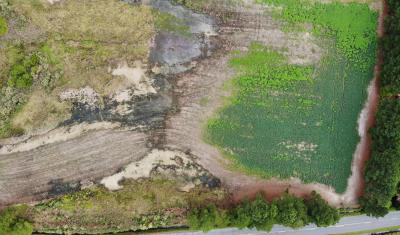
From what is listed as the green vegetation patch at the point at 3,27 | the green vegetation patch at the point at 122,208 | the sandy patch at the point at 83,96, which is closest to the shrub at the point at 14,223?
the green vegetation patch at the point at 122,208

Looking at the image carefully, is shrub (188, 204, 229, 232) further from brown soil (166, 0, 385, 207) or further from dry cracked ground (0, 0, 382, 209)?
dry cracked ground (0, 0, 382, 209)

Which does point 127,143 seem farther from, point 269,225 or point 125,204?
point 269,225

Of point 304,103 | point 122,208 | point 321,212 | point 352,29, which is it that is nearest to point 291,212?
point 321,212

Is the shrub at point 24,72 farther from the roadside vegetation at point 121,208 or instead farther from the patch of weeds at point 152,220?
the patch of weeds at point 152,220

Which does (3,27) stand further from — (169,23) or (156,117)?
(156,117)

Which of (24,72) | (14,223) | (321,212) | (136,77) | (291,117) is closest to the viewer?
(14,223)

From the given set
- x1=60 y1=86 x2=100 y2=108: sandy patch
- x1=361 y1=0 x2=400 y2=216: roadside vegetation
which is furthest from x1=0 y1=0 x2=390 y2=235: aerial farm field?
x1=361 y1=0 x2=400 y2=216: roadside vegetation
